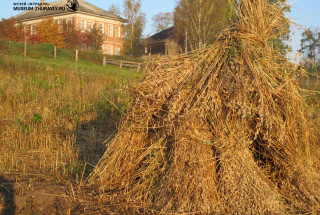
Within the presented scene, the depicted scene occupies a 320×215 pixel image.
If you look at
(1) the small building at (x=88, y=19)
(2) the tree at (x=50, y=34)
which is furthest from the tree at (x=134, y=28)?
(2) the tree at (x=50, y=34)

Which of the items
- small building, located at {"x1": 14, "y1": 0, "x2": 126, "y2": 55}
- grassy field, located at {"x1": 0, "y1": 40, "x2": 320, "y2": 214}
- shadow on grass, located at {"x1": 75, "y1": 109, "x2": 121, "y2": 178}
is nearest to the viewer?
grassy field, located at {"x1": 0, "y1": 40, "x2": 320, "y2": 214}

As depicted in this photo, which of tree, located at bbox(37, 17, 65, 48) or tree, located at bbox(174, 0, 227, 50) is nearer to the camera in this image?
tree, located at bbox(174, 0, 227, 50)

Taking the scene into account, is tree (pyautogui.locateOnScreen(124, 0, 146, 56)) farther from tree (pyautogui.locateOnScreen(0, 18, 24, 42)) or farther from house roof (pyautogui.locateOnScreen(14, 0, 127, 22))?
tree (pyautogui.locateOnScreen(0, 18, 24, 42))

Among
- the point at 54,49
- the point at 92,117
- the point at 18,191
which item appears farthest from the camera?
the point at 54,49

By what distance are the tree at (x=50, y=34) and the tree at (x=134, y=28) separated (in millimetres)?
13015

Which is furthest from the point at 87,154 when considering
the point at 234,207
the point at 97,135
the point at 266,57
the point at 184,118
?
the point at 266,57

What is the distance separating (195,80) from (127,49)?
142 feet

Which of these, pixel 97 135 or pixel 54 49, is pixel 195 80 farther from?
pixel 54 49

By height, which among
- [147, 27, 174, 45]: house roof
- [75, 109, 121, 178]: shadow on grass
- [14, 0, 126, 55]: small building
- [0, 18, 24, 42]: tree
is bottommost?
[75, 109, 121, 178]: shadow on grass

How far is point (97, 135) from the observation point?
5930 mm

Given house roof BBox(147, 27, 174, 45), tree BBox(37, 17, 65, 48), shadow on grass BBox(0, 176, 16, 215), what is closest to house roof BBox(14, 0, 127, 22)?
house roof BBox(147, 27, 174, 45)

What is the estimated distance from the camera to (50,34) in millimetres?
33781

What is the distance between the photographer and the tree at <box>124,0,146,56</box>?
45188mm

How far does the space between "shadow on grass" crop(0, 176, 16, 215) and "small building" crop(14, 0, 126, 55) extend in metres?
42.2
